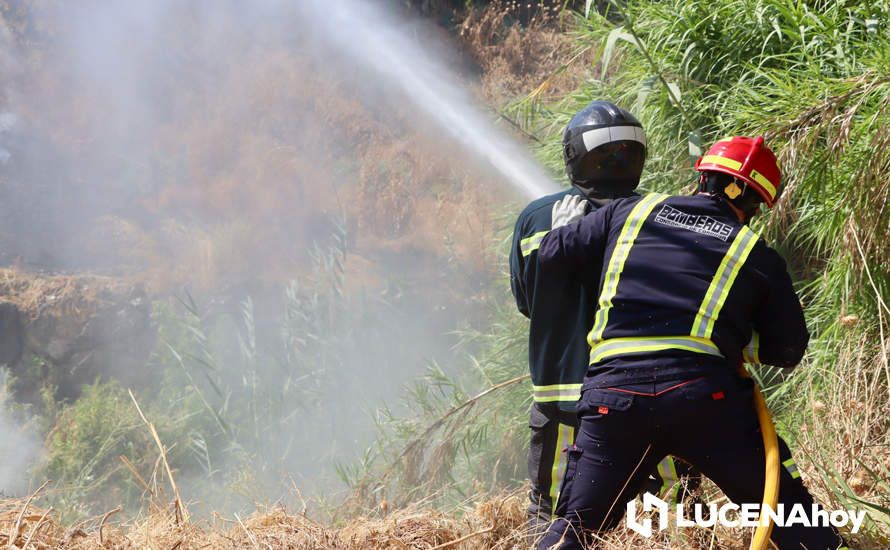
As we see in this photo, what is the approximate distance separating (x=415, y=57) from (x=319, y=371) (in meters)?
4.65

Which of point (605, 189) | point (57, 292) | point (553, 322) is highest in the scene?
point (605, 189)

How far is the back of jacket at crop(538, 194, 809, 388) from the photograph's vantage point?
7.57ft

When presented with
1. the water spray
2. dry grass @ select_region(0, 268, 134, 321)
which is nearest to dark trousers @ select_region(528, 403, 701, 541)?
the water spray

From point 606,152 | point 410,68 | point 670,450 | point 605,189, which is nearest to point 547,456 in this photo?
point 670,450

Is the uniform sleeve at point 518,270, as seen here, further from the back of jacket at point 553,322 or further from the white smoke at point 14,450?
the white smoke at point 14,450

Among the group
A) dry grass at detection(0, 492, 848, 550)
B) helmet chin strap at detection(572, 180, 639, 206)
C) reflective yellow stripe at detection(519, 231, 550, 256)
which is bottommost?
dry grass at detection(0, 492, 848, 550)

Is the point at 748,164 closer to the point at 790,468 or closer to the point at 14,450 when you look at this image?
the point at 790,468

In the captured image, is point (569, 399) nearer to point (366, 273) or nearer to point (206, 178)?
point (366, 273)

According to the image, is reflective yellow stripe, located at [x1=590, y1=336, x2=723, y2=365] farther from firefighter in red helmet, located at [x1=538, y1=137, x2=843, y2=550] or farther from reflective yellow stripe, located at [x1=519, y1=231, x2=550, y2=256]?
reflective yellow stripe, located at [x1=519, y1=231, x2=550, y2=256]

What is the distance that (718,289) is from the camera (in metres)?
2.31

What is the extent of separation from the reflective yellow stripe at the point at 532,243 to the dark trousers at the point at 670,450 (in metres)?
0.60

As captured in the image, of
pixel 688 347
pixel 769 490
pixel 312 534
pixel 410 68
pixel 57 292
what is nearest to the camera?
pixel 769 490

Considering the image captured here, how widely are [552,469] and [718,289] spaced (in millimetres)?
963

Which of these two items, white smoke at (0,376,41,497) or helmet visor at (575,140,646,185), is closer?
helmet visor at (575,140,646,185)
